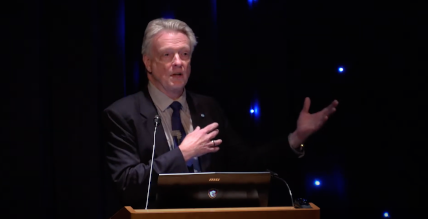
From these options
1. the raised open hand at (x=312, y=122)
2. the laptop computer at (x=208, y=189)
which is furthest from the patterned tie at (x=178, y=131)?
the laptop computer at (x=208, y=189)

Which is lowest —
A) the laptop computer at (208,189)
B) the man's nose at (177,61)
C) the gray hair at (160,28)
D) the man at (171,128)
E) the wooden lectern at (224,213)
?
the wooden lectern at (224,213)

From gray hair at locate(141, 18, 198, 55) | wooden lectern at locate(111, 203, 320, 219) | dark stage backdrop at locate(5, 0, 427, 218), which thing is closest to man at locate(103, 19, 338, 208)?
gray hair at locate(141, 18, 198, 55)

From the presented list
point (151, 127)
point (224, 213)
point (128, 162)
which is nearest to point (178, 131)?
point (151, 127)

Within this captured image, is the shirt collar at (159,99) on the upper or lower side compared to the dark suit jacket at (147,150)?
upper

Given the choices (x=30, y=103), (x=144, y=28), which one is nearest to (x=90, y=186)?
(x=30, y=103)

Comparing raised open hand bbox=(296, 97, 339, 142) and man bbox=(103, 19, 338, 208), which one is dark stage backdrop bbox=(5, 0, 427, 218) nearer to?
man bbox=(103, 19, 338, 208)

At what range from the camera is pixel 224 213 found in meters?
1.81

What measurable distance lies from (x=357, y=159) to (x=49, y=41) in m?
1.95

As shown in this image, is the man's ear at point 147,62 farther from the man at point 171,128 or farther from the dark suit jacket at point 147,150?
the dark suit jacket at point 147,150

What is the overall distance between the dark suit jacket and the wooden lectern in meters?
0.62

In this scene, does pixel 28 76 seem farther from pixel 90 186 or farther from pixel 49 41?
pixel 90 186

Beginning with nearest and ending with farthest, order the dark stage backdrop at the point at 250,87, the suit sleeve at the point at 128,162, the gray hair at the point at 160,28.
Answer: the suit sleeve at the point at 128,162 → the gray hair at the point at 160,28 → the dark stage backdrop at the point at 250,87

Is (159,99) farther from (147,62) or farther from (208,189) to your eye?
(208,189)

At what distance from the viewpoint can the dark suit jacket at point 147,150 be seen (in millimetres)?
2464
